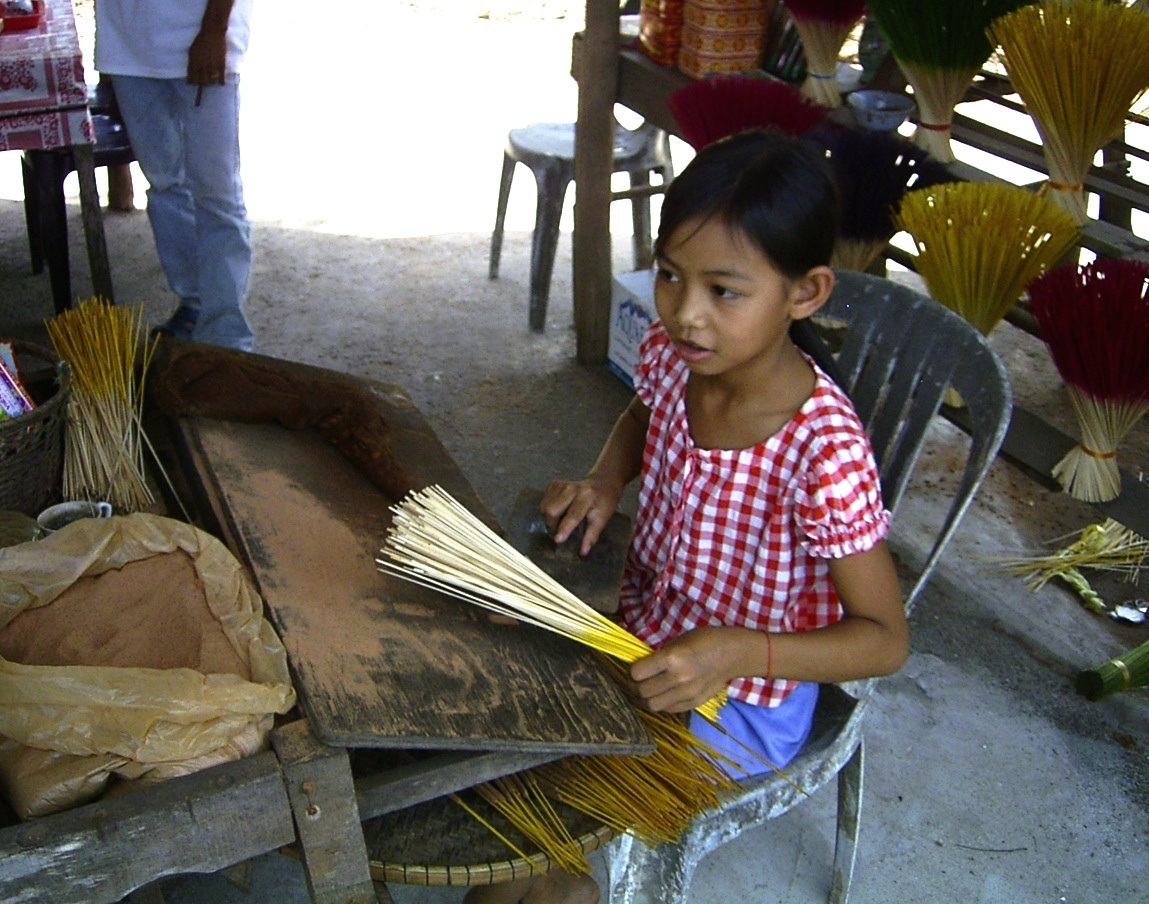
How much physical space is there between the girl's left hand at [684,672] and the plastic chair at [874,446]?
0.88 ft

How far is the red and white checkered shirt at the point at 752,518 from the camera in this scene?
151cm

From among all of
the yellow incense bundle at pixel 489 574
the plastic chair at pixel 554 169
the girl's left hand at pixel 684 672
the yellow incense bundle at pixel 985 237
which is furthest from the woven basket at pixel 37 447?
the plastic chair at pixel 554 169

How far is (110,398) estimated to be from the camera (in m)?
1.96

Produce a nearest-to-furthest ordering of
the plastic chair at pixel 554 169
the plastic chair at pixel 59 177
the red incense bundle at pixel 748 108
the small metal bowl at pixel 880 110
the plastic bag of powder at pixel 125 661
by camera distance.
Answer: the plastic bag of powder at pixel 125 661 < the red incense bundle at pixel 748 108 < the small metal bowl at pixel 880 110 < the plastic chair at pixel 59 177 < the plastic chair at pixel 554 169

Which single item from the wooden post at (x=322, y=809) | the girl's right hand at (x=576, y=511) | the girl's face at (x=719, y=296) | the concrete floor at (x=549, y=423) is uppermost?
the girl's face at (x=719, y=296)

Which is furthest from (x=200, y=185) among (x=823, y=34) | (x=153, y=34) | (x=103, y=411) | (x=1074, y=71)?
(x=1074, y=71)

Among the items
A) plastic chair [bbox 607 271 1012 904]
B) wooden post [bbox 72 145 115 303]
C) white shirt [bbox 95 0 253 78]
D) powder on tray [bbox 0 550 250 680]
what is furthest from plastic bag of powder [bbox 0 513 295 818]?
white shirt [bbox 95 0 253 78]

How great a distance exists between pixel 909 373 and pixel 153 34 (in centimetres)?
259

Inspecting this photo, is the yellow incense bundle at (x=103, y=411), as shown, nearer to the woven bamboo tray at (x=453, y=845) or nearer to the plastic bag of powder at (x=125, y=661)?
the plastic bag of powder at (x=125, y=661)

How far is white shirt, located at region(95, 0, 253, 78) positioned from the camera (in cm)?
333

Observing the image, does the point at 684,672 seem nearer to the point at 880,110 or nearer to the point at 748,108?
the point at 748,108

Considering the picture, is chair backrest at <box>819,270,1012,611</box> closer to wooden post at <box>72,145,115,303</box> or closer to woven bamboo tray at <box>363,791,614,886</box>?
woven bamboo tray at <box>363,791,614,886</box>

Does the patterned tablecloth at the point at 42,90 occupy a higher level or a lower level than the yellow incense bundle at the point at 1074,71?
lower

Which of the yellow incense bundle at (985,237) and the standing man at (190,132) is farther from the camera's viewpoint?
the standing man at (190,132)
